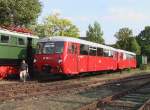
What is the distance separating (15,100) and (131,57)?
39209 mm

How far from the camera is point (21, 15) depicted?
37969 mm

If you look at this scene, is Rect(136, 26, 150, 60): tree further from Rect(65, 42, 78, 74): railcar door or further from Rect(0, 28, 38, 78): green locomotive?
Rect(65, 42, 78, 74): railcar door

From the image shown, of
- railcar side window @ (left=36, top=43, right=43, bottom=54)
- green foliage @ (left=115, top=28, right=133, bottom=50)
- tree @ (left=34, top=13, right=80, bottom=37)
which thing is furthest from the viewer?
green foliage @ (left=115, top=28, right=133, bottom=50)

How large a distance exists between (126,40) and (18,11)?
64963 mm

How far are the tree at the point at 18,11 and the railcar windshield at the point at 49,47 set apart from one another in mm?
11863

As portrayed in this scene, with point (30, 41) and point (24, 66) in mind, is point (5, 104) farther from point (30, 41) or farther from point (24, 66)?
point (30, 41)

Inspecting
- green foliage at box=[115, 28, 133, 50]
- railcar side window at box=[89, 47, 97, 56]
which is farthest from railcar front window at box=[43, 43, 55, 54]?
green foliage at box=[115, 28, 133, 50]

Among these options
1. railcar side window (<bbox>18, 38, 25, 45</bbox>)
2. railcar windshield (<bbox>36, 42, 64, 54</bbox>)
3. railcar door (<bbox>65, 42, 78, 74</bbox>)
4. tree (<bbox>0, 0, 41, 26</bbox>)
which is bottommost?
railcar door (<bbox>65, 42, 78, 74</bbox>)

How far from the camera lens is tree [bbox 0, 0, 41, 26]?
3631 cm

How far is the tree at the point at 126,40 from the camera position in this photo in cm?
9581

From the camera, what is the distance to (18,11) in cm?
3753

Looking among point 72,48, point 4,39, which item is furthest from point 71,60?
point 4,39

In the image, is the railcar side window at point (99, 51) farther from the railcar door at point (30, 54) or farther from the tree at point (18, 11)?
the tree at point (18, 11)

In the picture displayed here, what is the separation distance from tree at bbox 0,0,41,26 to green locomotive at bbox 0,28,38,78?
10169 mm
